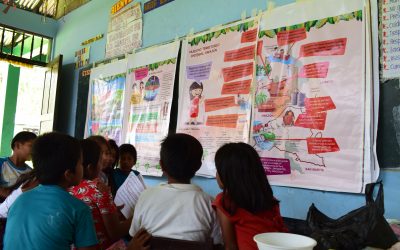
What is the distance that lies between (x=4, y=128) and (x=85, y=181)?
5706 mm

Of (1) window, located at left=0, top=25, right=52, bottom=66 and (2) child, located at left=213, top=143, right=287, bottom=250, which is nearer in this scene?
(2) child, located at left=213, top=143, right=287, bottom=250

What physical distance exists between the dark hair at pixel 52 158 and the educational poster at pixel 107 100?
2.21 meters

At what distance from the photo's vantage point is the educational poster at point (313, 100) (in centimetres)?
176

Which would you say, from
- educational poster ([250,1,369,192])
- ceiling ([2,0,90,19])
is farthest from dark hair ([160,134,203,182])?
ceiling ([2,0,90,19])

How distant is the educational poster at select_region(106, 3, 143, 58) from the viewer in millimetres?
3412

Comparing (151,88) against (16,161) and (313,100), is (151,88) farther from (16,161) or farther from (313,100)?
(313,100)

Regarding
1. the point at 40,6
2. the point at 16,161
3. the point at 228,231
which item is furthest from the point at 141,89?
the point at 40,6

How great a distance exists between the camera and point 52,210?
41.8 inches

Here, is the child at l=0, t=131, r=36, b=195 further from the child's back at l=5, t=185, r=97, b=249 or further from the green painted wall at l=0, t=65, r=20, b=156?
the green painted wall at l=0, t=65, r=20, b=156

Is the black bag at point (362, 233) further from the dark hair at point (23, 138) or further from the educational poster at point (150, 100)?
the dark hair at point (23, 138)

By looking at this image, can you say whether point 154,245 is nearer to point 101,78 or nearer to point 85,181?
point 85,181

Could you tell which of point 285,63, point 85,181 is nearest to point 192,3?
point 285,63

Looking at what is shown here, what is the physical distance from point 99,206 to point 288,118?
44.7 inches

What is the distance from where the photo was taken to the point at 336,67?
184cm
